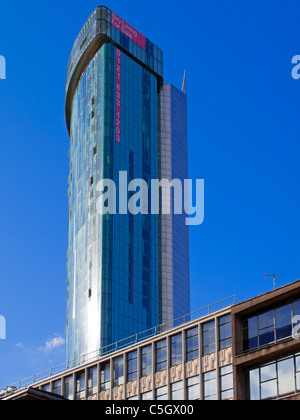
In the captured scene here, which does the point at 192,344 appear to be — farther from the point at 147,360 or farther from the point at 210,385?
the point at 147,360

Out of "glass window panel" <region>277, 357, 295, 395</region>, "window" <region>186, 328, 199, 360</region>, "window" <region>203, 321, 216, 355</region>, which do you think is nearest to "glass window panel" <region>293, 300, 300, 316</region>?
"glass window panel" <region>277, 357, 295, 395</region>

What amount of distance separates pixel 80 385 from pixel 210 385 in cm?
2216

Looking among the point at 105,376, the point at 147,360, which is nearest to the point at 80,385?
the point at 105,376

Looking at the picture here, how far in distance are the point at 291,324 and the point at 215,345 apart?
1022 cm

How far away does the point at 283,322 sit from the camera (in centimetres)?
6700

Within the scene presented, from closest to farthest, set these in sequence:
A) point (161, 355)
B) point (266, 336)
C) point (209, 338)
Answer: point (266, 336), point (209, 338), point (161, 355)

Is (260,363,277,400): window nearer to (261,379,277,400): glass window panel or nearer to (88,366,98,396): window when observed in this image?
(261,379,277,400): glass window panel

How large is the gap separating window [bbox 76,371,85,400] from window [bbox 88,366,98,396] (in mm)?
1002

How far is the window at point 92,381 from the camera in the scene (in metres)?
89.8

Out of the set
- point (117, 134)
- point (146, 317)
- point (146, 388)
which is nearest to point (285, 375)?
point (146, 388)

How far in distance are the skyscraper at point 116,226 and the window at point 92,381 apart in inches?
2894

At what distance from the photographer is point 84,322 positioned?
574ft

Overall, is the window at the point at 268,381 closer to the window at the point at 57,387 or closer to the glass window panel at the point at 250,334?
the glass window panel at the point at 250,334
